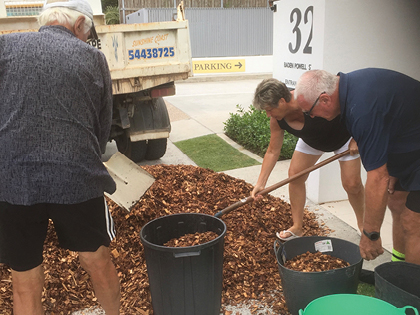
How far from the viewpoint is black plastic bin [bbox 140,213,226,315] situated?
2523mm

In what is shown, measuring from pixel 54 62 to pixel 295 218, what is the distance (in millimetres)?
2529

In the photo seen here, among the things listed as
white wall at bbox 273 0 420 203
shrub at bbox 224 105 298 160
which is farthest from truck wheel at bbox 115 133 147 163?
white wall at bbox 273 0 420 203

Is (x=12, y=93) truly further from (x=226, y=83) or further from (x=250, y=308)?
(x=226, y=83)

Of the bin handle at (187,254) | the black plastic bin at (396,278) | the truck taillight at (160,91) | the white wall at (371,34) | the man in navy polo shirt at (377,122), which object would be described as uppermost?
the white wall at (371,34)

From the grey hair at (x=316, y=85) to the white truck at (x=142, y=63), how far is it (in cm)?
333

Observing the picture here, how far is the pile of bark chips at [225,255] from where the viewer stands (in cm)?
311

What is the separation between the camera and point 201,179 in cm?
482

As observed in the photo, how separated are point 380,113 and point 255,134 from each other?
5125 mm

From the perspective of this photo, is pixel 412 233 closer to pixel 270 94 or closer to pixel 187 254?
pixel 270 94

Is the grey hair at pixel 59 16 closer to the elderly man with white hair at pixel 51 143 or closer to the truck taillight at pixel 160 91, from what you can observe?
the elderly man with white hair at pixel 51 143

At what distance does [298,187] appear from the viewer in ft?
12.2

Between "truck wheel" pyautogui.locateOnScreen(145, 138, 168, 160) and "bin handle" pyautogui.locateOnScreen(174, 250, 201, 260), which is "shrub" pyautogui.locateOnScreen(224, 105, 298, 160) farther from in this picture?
"bin handle" pyautogui.locateOnScreen(174, 250, 201, 260)

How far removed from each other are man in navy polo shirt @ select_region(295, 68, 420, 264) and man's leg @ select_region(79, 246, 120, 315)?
1437mm

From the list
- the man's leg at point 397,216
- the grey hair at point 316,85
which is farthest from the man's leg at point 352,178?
the grey hair at point 316,85
